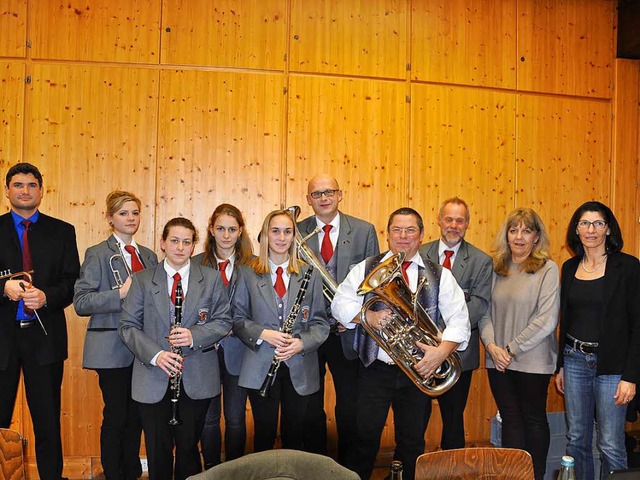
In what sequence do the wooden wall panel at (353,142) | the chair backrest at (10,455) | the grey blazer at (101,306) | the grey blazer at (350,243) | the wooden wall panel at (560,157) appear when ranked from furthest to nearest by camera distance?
the wooden wall panel at (560,157), the wooden wall panel at (353,142), the grey blazer at (350,243), the grey blazer at (101,306), the chair backrest at (10,455)

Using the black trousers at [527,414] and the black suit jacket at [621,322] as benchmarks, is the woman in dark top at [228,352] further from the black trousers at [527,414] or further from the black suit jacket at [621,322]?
the black suit jacket at [621,322]

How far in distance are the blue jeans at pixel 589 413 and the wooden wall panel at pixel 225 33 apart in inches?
127

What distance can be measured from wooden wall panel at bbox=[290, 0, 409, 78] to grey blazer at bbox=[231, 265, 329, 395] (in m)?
2.33

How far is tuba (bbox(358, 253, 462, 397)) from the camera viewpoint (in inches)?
121

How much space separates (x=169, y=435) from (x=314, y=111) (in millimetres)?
2920

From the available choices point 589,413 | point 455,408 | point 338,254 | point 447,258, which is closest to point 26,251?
point 338,254

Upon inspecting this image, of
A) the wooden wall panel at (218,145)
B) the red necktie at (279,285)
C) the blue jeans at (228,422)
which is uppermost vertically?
the wooden wall panel at (218,145)

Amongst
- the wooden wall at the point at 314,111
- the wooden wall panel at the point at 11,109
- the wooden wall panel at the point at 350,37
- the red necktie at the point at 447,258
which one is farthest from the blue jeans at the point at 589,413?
the wooden wall panel at the point at 11,109

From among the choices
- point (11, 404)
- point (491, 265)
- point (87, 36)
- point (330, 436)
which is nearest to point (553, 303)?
point (491, 265)

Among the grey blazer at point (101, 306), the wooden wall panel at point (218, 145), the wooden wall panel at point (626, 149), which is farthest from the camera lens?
the wooden wall panel at point (626, 149)

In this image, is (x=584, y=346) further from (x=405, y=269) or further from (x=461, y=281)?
(x=405, y=269)

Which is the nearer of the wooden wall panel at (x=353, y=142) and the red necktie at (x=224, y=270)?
the red necktie at (x=224, y=270)

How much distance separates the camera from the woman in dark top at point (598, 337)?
10.5ft

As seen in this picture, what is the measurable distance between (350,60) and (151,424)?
3367mm
